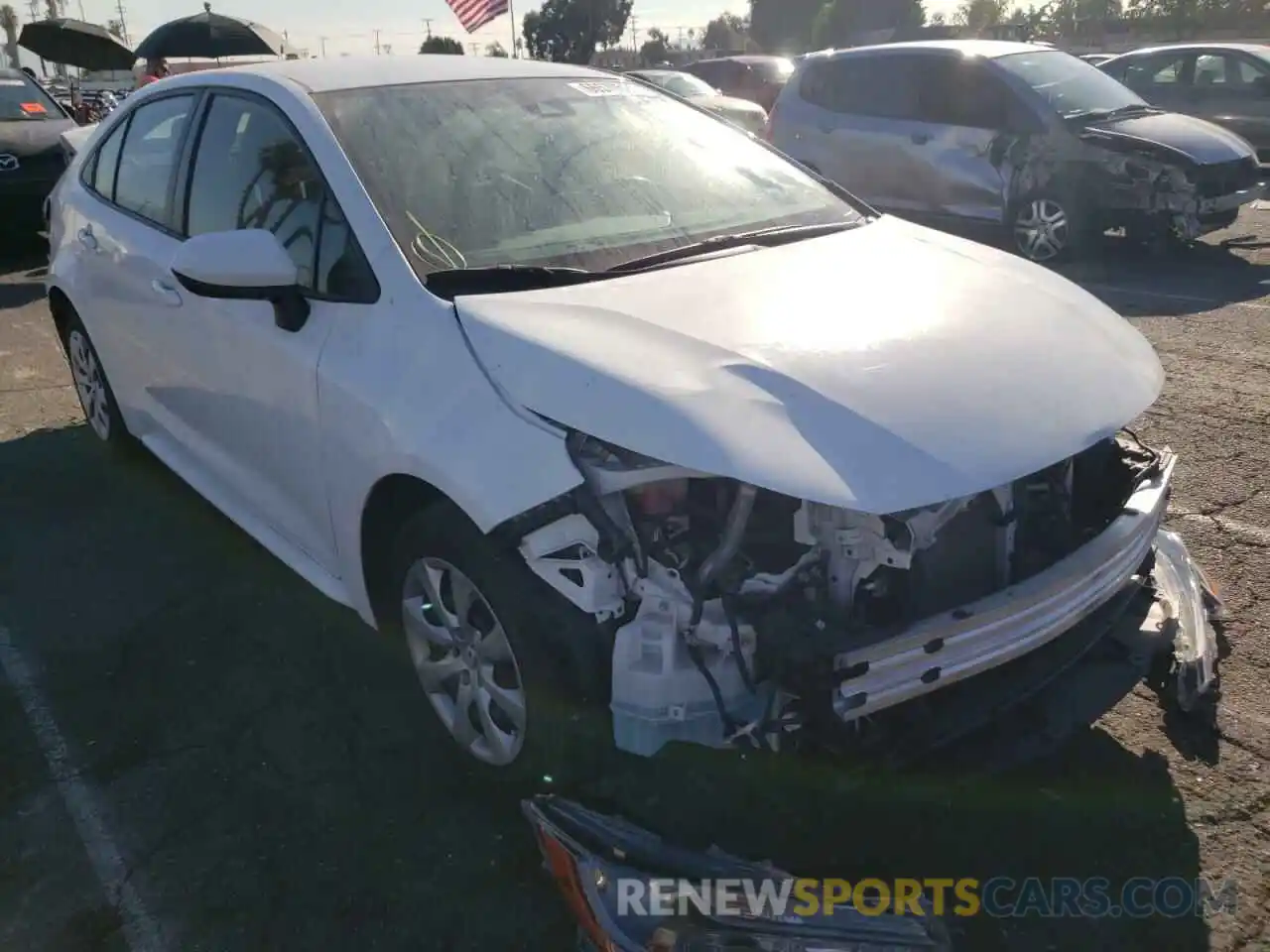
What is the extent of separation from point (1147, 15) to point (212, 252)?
5859cm

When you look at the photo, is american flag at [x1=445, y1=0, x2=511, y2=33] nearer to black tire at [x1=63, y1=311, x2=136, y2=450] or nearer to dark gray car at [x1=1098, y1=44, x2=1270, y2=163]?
dark gray car at [x1=1098, y1=44, x2=1270, y2=163]

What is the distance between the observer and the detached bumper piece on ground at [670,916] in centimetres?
201

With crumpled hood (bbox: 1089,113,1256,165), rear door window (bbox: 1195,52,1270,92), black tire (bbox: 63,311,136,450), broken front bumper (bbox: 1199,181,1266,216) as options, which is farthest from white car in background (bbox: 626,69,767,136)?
black tire (bbox: 63,311,136,450)

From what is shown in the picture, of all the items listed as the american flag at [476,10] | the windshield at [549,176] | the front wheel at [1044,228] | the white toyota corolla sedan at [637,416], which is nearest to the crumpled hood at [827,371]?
the white toyota corolla sedan at [637,416]

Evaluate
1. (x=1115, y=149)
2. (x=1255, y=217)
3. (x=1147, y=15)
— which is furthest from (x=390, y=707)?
(x=1147, y=15)

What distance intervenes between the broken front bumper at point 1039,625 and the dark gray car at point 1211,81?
40.1 feet

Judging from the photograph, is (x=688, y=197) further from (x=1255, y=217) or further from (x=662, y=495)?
(x=1255, y=217)

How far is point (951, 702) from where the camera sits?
2324mm

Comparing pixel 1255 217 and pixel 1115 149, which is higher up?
pixel 1115 149

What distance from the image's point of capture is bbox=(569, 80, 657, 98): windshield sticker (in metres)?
3.68

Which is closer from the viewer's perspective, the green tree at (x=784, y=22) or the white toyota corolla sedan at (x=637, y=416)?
the white toyota corolla sedan at (x=637, y=416)

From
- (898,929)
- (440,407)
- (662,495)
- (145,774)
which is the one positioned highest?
(440,407)

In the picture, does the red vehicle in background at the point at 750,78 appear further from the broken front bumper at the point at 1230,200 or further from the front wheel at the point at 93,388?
the front wheel at the point at 93,388

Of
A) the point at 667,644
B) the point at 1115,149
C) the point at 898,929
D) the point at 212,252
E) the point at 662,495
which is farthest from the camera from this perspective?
the point at 1115,149
